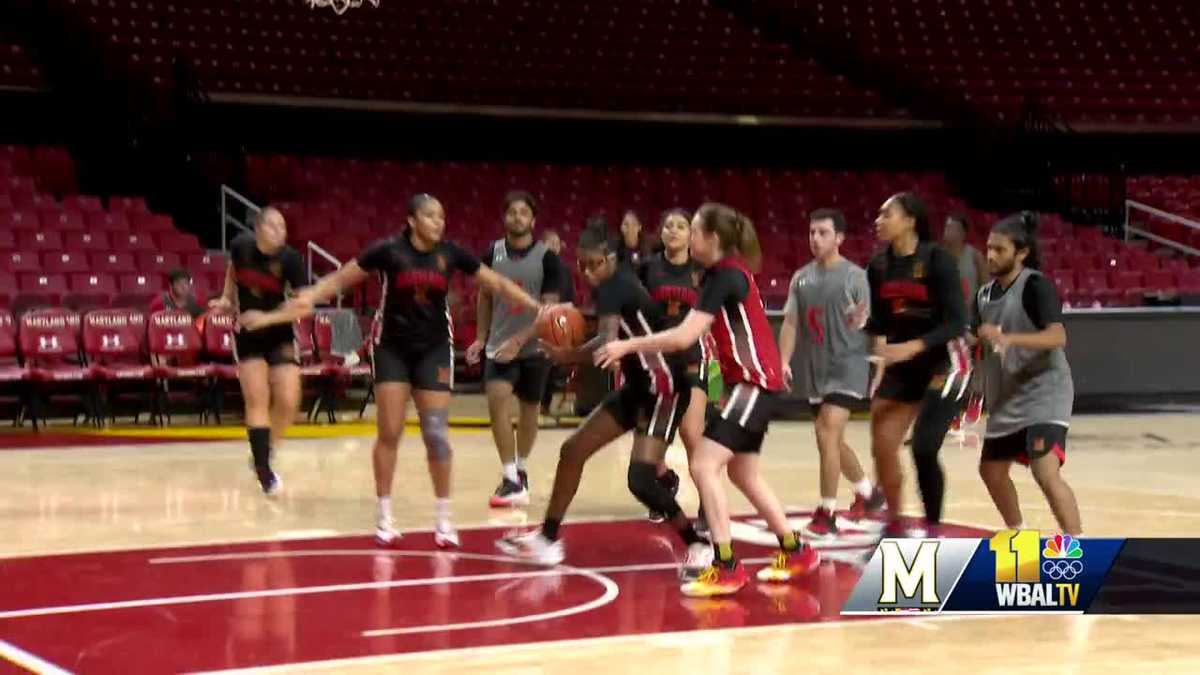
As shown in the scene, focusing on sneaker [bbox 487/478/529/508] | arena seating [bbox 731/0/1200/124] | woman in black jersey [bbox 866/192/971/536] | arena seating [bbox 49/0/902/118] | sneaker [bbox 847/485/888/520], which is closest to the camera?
woman in black jersey [bbox 866/192/971/536]

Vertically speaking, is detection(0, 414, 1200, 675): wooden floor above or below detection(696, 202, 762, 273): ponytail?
below

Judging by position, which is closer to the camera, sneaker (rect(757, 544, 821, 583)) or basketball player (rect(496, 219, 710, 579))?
sneaker (rect(757, 544, 821, 583))

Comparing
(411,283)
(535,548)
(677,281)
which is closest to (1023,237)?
(677,281)

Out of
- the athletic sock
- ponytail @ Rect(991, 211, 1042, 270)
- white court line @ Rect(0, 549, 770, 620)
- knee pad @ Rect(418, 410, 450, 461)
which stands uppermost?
ponytail @ Rect(991, 211, 1042, 270)

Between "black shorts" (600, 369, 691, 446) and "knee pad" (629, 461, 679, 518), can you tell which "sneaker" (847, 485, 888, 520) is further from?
"knee pad" (629, 461, 679, 518)

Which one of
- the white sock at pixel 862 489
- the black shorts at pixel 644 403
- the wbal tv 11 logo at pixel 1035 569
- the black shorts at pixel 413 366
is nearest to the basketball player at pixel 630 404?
the black shorts at pixel 644 403

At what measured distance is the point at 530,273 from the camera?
436 inches

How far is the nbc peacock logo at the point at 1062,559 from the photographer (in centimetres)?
632

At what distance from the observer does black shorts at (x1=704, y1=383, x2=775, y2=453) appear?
7730 mm

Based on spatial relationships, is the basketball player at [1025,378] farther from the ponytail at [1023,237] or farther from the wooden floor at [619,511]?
the wooden floor at [619,511]

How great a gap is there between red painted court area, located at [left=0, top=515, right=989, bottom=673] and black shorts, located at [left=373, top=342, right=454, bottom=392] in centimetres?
86

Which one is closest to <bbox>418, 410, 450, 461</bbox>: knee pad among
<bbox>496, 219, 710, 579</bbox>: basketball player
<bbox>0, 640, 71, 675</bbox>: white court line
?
<bbox>496, 219, 710, 579</bbox>: basketball player

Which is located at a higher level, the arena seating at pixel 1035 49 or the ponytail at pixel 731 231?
the arena seating at pixel 1035 49

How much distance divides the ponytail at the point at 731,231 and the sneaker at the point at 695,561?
142 cm
